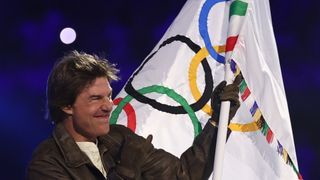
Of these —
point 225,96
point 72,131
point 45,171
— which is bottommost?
point 45,171

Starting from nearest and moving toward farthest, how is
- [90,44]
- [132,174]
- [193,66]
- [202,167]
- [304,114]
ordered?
[132,174] → [202,167] → [193,66] → [304,114] → [90,44]

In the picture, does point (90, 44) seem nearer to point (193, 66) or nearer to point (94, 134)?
point (193, 66)

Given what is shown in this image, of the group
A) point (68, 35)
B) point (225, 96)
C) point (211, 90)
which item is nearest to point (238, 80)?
point (225, 96)

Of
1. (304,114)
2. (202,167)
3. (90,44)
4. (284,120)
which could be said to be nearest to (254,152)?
(284,120)

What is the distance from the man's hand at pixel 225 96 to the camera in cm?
162

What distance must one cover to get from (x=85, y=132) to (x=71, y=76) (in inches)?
6.4

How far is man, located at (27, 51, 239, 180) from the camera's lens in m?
1.60

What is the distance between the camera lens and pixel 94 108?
1.63 metres

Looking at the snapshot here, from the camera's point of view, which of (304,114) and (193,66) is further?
(304,114)

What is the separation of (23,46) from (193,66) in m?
2.59

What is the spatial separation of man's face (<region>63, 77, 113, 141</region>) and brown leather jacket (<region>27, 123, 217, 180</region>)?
0.06 metres

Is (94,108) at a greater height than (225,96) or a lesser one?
lesser

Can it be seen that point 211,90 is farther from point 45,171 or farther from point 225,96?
point 45,171

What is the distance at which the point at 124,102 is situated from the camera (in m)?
2.23
